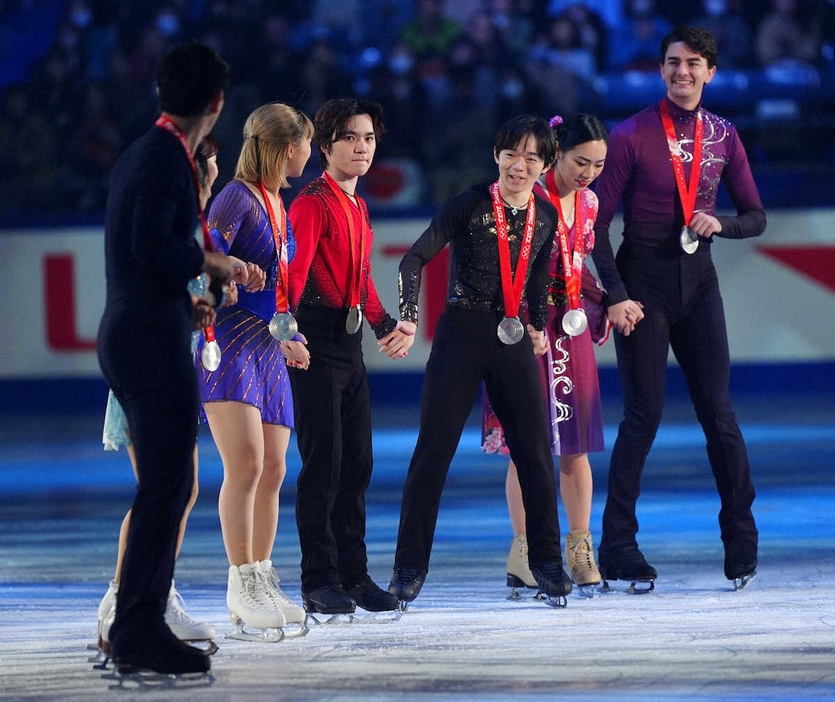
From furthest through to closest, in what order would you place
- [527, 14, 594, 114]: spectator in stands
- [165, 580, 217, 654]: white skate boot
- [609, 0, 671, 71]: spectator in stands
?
[609, 0, 671, 71]: spectator in stands, [527, 14, 594, 114]: spectator in stands, [165, 580, 217, 654]: white skate boot

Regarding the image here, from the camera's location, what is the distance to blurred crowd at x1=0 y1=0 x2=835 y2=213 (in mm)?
10828

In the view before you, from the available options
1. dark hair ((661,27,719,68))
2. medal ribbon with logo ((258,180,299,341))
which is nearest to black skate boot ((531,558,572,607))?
medal ribbon with logo ((258,180,299,341))

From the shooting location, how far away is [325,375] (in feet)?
15.1

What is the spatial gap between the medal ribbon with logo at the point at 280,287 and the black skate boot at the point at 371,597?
0.87m

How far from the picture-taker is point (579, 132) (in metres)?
5.10

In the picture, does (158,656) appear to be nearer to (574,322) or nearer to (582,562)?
(582,562)

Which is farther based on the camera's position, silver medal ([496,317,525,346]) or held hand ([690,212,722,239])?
held hand ([690,212,722,239])

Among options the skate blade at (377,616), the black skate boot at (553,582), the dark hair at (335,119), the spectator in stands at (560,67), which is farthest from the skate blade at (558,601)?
the spectator in stands at (560,67)

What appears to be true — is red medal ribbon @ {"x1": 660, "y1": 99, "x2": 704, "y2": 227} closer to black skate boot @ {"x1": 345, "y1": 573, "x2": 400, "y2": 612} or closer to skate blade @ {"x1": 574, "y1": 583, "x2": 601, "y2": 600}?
skate blade @ {"x1": 574, "y1": 583, "x2": 601, "y2": 600}

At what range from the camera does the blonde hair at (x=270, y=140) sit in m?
4.46

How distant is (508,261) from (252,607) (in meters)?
1.41

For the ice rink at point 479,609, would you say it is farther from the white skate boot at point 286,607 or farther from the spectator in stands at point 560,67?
the spectator in stands at point 560,67

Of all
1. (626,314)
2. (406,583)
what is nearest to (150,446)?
(406,583)

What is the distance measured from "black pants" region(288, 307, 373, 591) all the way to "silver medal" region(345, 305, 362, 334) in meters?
0.03
